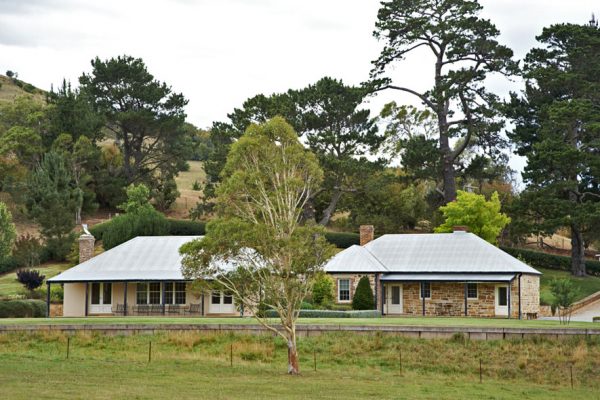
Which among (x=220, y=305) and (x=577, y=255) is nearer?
(x=220, y=305)

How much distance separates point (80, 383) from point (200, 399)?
168 inches

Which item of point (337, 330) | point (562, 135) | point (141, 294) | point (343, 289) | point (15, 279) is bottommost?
point (337, 330)

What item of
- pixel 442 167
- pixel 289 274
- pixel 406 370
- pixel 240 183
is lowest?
pixel 406 370

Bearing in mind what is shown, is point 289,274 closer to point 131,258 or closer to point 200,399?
point 200,399

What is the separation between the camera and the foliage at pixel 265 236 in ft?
100

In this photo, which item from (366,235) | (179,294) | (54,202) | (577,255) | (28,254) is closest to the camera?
(179,294)

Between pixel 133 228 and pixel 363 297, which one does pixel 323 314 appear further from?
pixel 133 228

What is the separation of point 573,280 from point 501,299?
61.1 ft

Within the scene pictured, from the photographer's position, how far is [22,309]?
48781 mm

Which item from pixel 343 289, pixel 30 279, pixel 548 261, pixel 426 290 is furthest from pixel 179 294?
pixel 548 261

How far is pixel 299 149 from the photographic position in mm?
32469

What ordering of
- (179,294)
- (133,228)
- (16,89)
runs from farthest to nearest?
(16,89) < (133,228) < (179,294)

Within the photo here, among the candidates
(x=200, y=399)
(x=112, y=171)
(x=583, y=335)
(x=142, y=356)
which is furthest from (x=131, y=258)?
(x=112, y=171)

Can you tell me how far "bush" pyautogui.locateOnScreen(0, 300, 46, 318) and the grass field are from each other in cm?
1110
